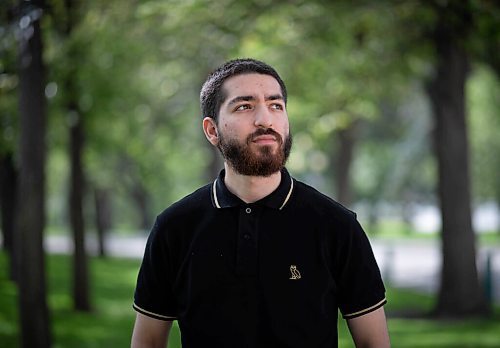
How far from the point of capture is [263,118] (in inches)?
113

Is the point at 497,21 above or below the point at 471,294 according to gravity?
above

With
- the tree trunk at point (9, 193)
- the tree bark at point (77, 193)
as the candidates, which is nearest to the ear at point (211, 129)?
the tree bark at point (77, 193)

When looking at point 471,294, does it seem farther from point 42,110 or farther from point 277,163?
point 277,163

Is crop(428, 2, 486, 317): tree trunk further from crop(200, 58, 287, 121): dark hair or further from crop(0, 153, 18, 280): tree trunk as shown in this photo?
crop(200, 58, 287, 121): dark hair

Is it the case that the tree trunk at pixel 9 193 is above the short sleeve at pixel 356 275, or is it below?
above

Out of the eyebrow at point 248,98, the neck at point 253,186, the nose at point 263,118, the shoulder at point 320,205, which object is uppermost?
the eyebrow at point 248,98

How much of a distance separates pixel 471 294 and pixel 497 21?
8337mm

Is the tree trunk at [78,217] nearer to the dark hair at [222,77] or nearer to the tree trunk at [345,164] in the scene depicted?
the tree trunk at [345,164]

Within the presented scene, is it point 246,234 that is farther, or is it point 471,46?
point 471,46

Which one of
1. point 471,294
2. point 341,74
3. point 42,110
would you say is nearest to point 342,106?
point 341,74

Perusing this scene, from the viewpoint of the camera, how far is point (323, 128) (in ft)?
62.8

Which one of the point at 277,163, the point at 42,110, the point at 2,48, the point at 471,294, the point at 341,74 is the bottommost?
the point at 471,294

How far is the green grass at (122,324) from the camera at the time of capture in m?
12.0

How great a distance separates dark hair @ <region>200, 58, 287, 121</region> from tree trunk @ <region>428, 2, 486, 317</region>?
12150 mm
